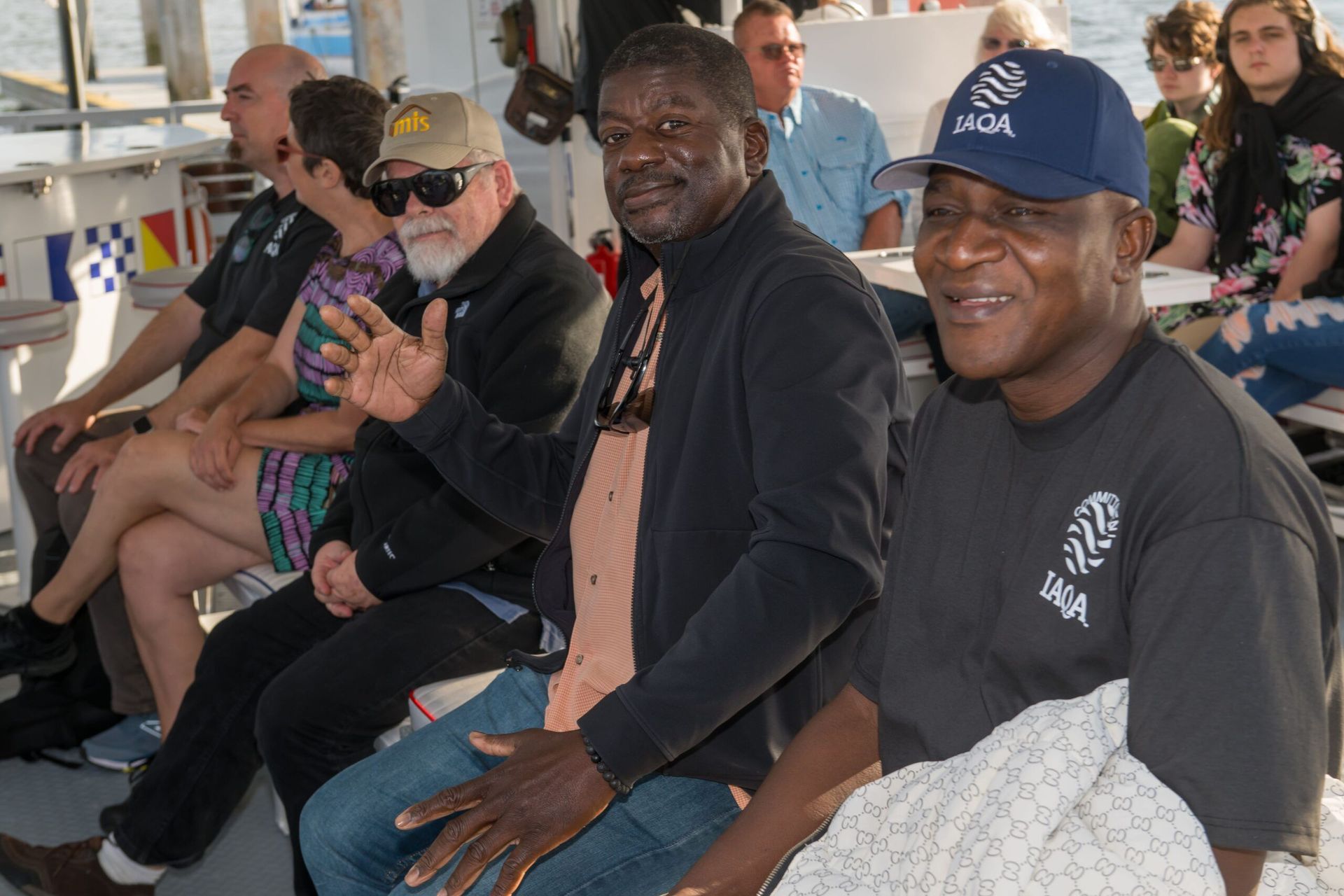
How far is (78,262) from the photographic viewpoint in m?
4.88

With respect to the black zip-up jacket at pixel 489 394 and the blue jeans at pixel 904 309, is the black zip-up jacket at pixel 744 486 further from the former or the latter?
the blue jeans at pixel 904 309

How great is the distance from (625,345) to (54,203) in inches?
138

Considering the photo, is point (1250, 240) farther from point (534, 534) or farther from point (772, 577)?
point (772, 577)

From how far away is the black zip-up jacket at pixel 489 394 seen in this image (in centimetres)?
240

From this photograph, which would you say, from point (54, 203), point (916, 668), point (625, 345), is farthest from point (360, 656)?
point (54, 203)

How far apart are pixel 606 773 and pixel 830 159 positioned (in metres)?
3.48

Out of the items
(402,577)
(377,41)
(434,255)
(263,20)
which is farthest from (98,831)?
(263,20)

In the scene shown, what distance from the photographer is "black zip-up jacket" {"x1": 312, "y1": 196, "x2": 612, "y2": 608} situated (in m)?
2.40

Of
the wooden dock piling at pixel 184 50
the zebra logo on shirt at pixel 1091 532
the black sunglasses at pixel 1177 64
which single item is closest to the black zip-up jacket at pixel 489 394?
the zebra logo on shirt at pixel 1091 532

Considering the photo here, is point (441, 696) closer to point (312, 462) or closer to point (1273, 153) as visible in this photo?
point (312, 462)

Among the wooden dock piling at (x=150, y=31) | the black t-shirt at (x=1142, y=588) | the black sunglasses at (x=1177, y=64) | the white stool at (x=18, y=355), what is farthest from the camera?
the wooden dock piling at (x=150, y=31)

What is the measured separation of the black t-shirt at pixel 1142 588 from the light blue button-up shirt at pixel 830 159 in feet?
10.8

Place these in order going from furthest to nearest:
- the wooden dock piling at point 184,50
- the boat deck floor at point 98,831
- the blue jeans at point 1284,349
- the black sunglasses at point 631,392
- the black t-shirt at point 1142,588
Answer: the wooden dock piling at point 184,50
the blue jeans at point 1284,349
the boat deck floor at point 98,831
the black sunglasses at point 631,392
the black t-shirt at point 1142,588

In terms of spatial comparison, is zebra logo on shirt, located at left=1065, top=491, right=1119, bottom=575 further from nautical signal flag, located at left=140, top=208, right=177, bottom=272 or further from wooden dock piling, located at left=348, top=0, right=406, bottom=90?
wooden dock piling, located at left=348, top=0, right=406, bottom=90
